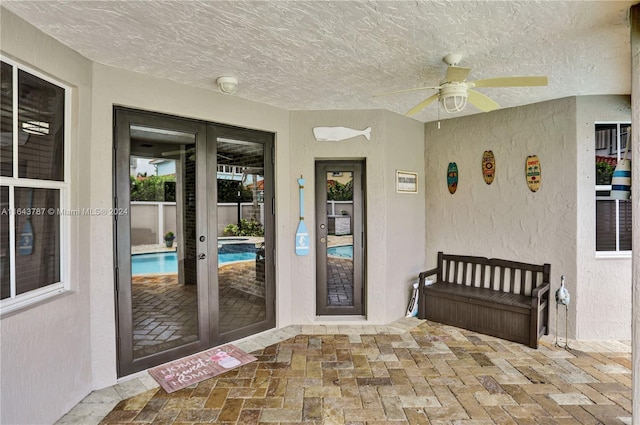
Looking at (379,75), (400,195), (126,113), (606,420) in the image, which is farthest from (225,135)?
(606,420)

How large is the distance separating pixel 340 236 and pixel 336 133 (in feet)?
4.26

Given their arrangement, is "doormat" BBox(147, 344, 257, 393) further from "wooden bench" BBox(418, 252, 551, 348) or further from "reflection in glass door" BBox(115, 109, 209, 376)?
"wooden bench" BBox(418, 252, 551, 348)

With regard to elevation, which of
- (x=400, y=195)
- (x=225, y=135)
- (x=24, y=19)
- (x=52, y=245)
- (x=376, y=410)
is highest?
(x=24, y=19)

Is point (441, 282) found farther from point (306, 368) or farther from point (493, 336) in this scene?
point (306, 368)

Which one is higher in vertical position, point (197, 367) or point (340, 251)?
point (340, 251)

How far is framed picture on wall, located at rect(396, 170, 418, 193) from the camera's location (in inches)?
164

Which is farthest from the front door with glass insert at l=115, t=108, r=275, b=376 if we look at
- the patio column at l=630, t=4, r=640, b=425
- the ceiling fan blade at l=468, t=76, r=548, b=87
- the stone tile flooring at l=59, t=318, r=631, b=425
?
the patio column at l=630, t=4, r=640, b=425

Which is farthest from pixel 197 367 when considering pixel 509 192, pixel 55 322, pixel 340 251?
pixel 509 192

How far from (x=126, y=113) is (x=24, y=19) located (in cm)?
87

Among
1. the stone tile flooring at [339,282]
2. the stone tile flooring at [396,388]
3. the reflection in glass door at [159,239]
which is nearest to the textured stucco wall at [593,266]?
the stone tile flooring at [396,388]

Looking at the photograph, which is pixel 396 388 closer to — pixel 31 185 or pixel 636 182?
pixel 636 182

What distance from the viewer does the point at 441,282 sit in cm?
435

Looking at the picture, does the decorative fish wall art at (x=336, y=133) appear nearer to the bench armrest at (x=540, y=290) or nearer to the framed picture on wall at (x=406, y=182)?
the framed picture on wall at (x=406, y=182)

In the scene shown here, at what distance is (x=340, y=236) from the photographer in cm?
413
